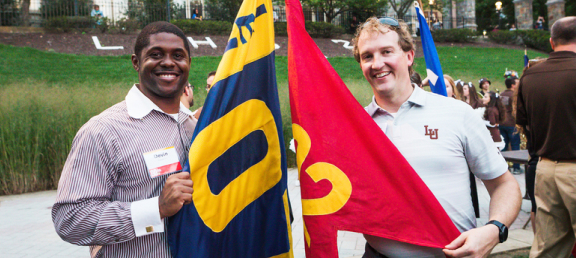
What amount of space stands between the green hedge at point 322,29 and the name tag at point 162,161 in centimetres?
2645

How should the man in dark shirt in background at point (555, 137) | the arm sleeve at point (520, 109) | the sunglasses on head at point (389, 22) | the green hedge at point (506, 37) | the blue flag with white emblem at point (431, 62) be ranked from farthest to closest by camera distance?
the green hedge at point (506, 37) → the blue flag with white emblem at point (431, 62) → the arm sleeve at point (520, 109) → the man in dark shirt in background at point (555, 137) → the sunglasses on head at point (389, 22)

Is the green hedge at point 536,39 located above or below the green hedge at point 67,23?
below

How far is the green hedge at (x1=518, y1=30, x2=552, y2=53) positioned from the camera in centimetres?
3338

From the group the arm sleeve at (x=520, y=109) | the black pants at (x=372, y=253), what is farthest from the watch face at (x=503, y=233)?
the arm sleeve at (x=520, y=109)

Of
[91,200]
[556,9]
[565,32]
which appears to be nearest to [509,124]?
[565,32]

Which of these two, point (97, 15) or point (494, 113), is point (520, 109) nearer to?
point (494, 113)

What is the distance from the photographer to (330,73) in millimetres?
2365

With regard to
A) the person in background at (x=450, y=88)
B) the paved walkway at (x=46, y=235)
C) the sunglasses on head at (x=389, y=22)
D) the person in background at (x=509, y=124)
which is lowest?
the paved walkway at (x=46, y=235)

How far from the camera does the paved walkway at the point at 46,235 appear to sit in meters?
5.59

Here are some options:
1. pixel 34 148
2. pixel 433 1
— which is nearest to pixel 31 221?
pixel 34 148

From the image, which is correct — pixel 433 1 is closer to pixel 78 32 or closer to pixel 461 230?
pixel 78 32

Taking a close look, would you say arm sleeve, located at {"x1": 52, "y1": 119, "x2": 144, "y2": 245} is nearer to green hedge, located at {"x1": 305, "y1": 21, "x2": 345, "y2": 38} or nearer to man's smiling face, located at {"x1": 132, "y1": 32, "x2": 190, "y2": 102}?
man's smiling face, located at {"x1": 132, "y1": 32, "x2": 190, "y2": 102}

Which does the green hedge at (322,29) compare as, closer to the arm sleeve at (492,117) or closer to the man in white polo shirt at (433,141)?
the arm sleeve at (492,117)

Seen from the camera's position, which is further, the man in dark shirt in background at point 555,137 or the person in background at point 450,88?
the person in background at point 450,88
